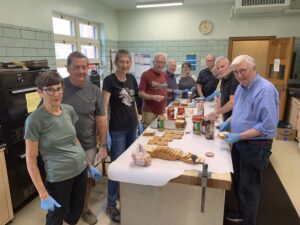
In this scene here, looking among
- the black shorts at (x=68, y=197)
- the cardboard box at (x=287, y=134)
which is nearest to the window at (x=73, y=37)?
the black shorts at (x=68, y=197)

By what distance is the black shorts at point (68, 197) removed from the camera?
1478mm

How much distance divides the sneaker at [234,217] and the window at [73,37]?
3384 millimetres

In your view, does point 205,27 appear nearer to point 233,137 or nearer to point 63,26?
point 63,26

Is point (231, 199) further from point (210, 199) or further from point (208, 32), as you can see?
point (208, 32)

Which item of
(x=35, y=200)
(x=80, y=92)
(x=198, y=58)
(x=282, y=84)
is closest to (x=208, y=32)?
(x=198, y=58)

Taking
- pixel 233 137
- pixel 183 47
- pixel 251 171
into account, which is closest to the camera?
pixel 233 137

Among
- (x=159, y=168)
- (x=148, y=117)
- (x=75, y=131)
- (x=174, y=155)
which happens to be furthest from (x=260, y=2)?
(x=75, y=131)

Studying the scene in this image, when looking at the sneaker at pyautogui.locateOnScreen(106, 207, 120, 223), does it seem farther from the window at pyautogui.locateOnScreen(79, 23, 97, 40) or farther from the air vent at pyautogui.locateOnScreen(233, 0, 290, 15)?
the air vent at pyautogui.locateOnScreen(233, 0, 290, 15)

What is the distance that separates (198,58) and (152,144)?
13.9 feet

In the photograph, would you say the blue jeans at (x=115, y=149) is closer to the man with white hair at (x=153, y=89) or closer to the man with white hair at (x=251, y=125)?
the man with white hair at (x=153, y=89)

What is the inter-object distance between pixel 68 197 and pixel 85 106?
2.11ft

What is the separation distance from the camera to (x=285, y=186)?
8.94 ft

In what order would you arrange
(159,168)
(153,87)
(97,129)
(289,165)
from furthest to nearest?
1. (289,165)
2. (153,87)
3. (97,129)
4. (159,168)

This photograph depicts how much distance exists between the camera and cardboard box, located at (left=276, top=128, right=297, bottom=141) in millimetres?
4184
